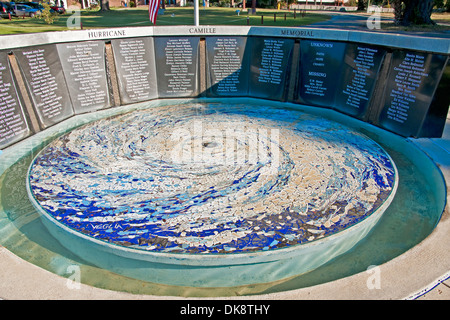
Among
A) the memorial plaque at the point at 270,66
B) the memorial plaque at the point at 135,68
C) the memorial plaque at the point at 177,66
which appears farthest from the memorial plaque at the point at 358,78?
the memorial plaque at the point at 135,68

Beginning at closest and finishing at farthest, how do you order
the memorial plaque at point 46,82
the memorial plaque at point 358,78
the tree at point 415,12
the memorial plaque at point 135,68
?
the memorial plaque at point 46,82, the memorial plaque at point 358,78, the memorial plaque at point 135,68, the tree at point 415,12

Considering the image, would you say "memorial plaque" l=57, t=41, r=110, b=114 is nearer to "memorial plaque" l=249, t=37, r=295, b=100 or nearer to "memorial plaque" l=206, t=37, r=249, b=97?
"memorial plaque" l=206, t=37, r=249, b=97

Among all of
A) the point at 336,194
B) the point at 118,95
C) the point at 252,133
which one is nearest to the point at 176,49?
the point at 118,95

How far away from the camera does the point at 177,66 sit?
36.4ft

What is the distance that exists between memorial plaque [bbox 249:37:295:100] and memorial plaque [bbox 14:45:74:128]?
5.63 m

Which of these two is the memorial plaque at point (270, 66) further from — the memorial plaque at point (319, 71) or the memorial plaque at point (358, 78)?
the memorial plaque at point (358, 78)

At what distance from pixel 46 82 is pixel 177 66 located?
3.93 metres

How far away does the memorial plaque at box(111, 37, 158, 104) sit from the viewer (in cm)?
1029

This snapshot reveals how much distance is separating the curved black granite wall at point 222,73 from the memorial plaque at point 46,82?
25mm

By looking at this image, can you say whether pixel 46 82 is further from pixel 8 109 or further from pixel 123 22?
pixel 123 22

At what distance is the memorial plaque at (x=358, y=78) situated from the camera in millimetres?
9031

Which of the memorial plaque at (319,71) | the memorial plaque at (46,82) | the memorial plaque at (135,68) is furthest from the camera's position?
the memorial plaque at (135,68)

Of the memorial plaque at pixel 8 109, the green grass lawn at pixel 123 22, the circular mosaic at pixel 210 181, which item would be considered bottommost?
the green grass lawn at pixel 123 22
